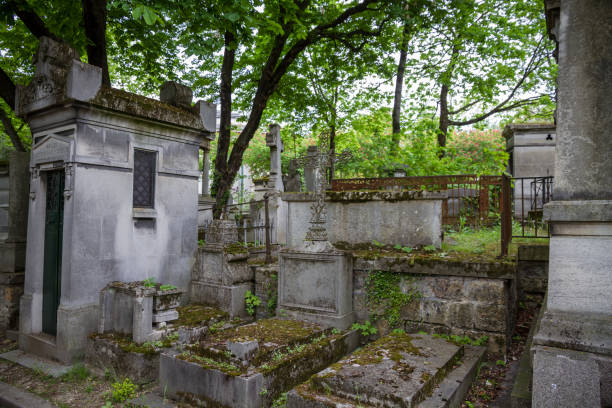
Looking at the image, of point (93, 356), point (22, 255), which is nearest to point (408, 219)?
point (93, 356)

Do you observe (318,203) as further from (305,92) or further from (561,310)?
(305,92)

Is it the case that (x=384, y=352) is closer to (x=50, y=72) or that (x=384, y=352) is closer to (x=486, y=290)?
(x=486, y=290)

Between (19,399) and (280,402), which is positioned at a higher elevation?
(280,402)

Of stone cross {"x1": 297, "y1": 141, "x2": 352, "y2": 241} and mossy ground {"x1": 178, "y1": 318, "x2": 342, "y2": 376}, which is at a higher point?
stone cross {"x1": 297, "y1": 141, "x2": 352, "y2": 241}

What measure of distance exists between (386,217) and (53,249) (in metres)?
4.65

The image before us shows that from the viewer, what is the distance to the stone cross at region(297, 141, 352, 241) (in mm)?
5051

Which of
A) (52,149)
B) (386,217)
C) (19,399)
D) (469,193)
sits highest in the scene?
(52,149)

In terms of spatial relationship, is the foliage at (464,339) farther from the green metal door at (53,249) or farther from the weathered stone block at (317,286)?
the green metal door at (53,249)

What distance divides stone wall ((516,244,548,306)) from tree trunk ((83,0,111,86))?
304 inches

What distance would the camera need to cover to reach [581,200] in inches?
108

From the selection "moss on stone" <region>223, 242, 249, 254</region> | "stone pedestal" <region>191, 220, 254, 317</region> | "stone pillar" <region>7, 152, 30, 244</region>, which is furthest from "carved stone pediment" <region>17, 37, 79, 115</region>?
"moss on stone" <region>223, 242, 249, 254</region>

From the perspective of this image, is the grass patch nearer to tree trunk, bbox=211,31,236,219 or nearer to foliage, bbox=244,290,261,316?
foliage, bbox=244,290,261,316

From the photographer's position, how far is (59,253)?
488 centimetres

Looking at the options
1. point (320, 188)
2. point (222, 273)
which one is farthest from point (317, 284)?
point (222, 273)
